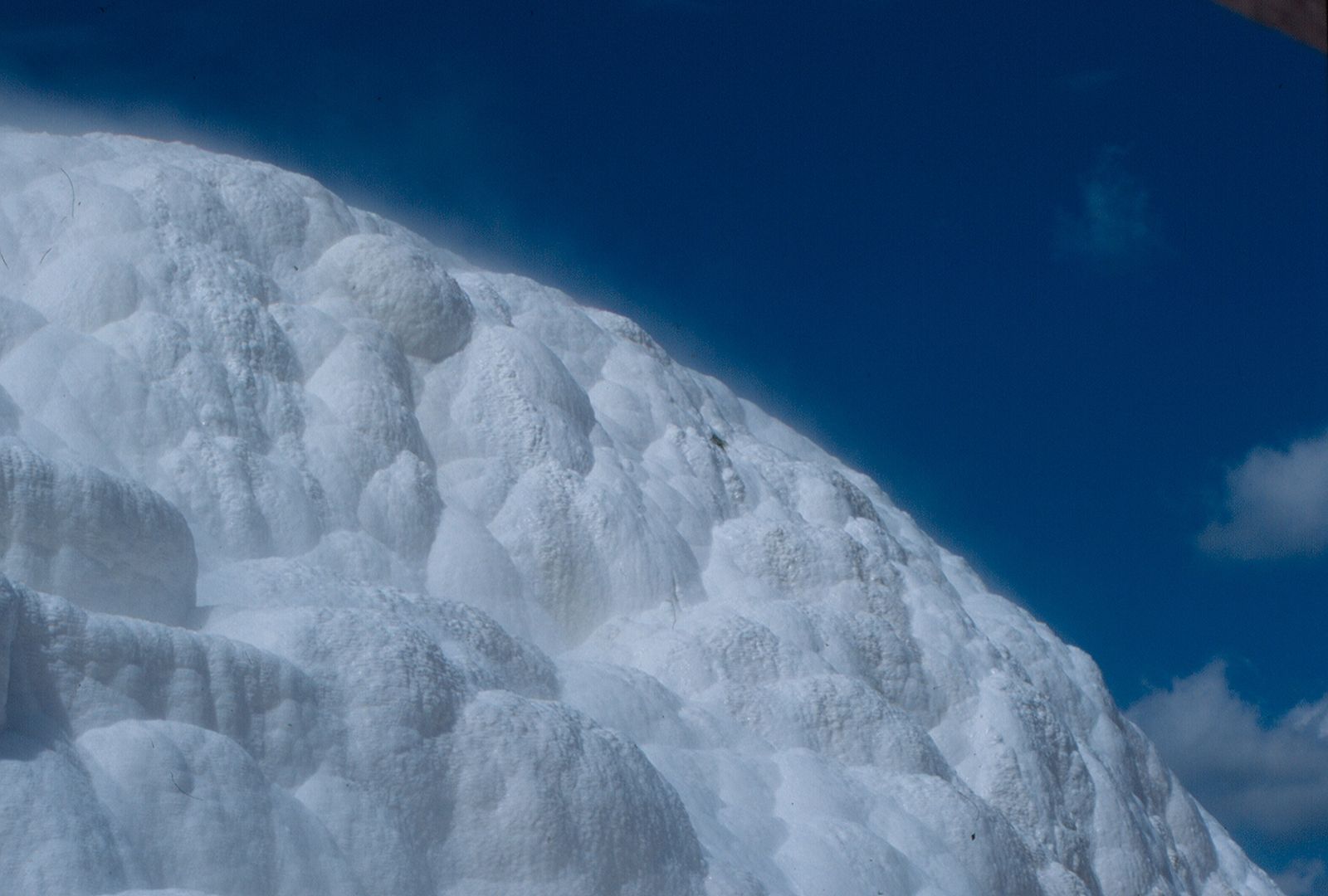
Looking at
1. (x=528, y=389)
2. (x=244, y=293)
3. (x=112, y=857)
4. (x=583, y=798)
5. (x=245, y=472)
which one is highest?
(x=528, y=389)

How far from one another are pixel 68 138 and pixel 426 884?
815 cm

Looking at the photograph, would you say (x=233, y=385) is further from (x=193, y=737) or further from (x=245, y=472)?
(x=193, y=737)

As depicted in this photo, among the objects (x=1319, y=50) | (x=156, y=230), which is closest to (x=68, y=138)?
(x=156, y=230)

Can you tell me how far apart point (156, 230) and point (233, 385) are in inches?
66.8

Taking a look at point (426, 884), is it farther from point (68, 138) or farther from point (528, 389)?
point (68, 138)

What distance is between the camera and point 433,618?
26.7 ft

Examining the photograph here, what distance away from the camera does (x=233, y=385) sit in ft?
31.5

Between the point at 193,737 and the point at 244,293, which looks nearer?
the point at 193,737

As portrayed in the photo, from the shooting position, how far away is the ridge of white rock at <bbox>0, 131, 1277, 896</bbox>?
586 centimetres

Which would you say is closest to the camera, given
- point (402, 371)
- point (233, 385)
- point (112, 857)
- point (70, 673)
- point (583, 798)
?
point (112, 857)

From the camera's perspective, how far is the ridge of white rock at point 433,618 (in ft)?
19.2

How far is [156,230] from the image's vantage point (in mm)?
10305

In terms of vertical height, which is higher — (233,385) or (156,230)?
(156,230)

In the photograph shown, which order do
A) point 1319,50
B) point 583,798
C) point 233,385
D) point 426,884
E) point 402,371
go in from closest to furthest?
point 1319,50, point 426,884, point 583,798, point 233,385, point 402,371
